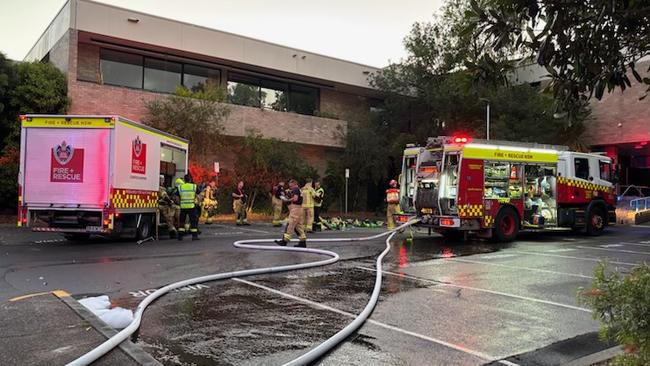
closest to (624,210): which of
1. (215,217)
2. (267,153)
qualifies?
(267,153)

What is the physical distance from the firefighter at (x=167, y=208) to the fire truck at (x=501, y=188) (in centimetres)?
660

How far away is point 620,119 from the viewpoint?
1120 inches

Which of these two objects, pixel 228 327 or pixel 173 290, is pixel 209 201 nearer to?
pixel 173 290

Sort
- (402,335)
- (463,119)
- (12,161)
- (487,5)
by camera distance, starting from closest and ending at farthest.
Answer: (487,5) < (402,335) < (12,161) < (463,119)

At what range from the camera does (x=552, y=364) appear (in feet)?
15.4

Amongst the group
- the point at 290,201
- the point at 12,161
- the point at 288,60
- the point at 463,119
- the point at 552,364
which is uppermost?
the point at 288,60

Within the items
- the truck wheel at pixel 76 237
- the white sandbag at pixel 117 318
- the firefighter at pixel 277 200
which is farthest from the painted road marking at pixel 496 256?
the truck wheel at pixel 76 237

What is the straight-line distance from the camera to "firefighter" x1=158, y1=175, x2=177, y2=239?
48.8ft

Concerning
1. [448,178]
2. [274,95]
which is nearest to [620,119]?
[274,95]

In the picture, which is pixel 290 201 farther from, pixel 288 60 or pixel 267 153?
pixel 288 60

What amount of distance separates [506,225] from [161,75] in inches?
669

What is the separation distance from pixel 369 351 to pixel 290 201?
7.51m

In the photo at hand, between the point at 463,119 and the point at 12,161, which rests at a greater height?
the point at 463,119

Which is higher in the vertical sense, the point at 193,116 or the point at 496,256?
the point at 193,116
